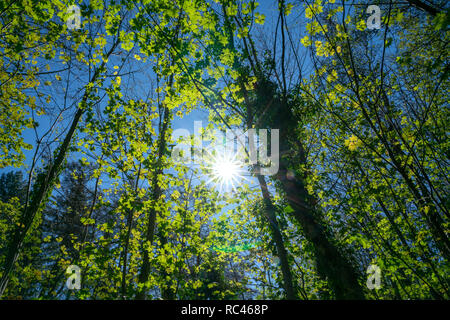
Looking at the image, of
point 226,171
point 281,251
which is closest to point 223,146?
point 226,171

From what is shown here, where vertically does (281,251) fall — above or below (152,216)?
below

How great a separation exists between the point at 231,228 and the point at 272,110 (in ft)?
10.7

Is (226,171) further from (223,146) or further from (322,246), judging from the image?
(322,246)

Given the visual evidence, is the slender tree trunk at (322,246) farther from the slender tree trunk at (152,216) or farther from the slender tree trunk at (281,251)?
the slender tree trunk at (152,216)

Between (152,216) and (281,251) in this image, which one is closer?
(281,251)

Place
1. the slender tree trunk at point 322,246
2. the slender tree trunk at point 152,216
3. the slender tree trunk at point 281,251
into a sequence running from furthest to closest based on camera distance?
1. the slender tree trunk at point 152,216
2. the slender tree trunk at point 322,246
3. the slender tree trunk at point 281,251

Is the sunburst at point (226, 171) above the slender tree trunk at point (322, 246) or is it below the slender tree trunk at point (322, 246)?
above

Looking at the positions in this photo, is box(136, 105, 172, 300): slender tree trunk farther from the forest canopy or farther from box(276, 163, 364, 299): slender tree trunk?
box(276, 163, 364, 299): slender tree trunk

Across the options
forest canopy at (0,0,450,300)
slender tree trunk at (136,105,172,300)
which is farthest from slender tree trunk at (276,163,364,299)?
slender tree trunk at (136,105,172,300)

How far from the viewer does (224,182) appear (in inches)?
213

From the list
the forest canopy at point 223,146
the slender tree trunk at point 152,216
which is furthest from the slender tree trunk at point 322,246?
the slender tree trunk at point 152,216

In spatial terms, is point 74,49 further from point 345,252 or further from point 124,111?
point 345,252
